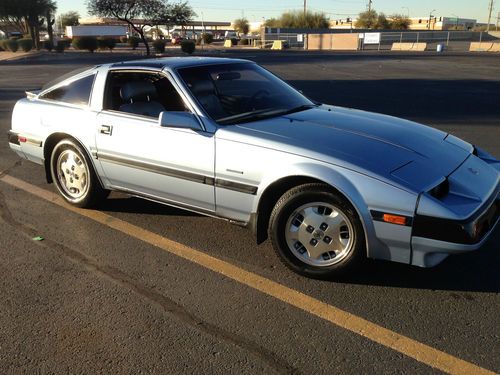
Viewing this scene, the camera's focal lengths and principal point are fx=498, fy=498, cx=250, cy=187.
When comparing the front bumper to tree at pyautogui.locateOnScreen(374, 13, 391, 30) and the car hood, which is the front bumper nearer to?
the car hood

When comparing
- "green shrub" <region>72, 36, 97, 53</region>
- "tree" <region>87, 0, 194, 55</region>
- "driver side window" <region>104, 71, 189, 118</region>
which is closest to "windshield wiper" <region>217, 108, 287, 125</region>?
"driver side window" <region>104, 71, 189, 118</region>

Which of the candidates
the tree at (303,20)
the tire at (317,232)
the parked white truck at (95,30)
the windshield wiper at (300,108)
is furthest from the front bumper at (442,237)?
the tree at (303,20)

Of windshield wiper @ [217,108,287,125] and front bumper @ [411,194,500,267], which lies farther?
windshield wiper @ [217,108,287,125]

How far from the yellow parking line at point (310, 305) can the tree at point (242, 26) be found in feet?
377

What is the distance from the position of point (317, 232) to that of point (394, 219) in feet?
1.83

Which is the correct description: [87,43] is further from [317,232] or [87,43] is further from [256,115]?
[317,232]

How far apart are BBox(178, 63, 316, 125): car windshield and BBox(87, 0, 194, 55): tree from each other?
39.9 meters

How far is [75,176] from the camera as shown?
4879mm

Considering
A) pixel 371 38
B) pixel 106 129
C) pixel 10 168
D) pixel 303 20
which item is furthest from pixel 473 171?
pixel 303 20

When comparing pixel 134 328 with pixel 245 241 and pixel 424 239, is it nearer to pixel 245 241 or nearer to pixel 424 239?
pixel 245 241

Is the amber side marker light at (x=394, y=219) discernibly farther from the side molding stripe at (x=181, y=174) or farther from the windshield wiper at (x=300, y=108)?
the windshield wiper at (x=300, y=108)

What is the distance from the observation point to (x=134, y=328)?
2.93 m

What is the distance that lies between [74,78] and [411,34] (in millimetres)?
70585

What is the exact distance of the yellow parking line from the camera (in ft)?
8.57
